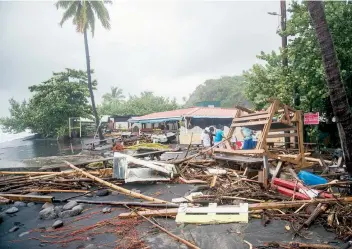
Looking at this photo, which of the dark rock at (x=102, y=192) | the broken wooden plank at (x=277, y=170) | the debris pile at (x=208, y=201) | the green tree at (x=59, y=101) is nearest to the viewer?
the debris pile at (x=208, y=201)

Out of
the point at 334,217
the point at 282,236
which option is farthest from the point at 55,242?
the point at 334,217

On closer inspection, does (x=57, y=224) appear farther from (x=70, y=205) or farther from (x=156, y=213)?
(x=156, y=213)

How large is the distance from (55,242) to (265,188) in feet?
17.2

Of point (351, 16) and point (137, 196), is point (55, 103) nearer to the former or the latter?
point (137, 196)

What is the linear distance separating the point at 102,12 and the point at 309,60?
2107 cm

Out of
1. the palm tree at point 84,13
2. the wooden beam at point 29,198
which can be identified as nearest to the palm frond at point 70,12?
the palm tree at point 84,13

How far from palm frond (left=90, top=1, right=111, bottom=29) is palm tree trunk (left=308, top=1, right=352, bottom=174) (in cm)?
2315

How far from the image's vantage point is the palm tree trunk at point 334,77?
5.18m

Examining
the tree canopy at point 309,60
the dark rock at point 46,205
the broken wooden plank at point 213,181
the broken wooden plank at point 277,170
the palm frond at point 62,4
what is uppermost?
the palm frond at point 62,4

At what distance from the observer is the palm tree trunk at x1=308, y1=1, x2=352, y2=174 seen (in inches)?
204

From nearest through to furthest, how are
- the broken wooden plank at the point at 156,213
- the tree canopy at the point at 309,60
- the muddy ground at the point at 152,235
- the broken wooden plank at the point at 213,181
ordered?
the muddy ground at the point at 152,235 → the broken wooden plank at the point at 156,213 → the broken wooden plank at the point at 213,181 → the tree canopy at the point at 309,60

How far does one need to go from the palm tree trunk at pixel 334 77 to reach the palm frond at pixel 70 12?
2400 cm

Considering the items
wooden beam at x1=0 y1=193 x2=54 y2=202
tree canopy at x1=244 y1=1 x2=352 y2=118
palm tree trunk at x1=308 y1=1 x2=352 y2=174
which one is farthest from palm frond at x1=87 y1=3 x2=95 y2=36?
palm tree trunk at x1=308 y1=1 x2=352 y2=174

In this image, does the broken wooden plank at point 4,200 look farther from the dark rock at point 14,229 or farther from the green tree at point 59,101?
the green tree at point 59,101
